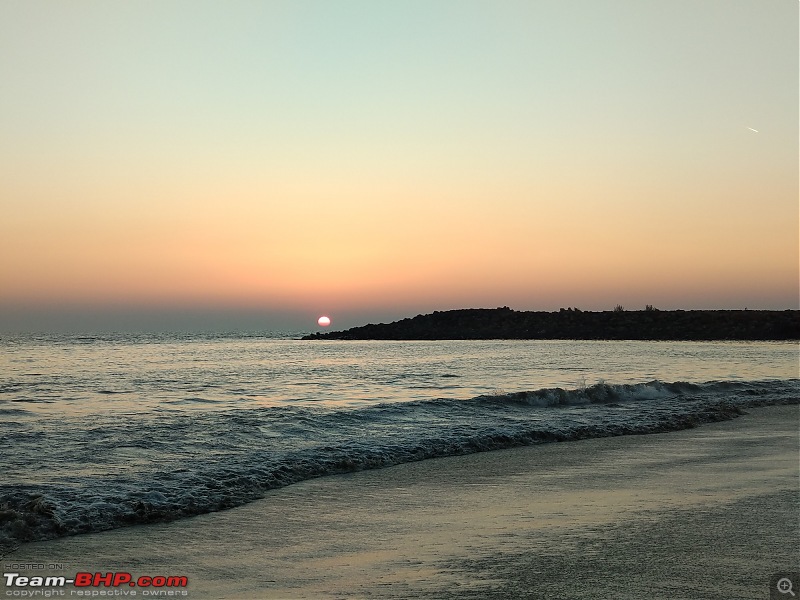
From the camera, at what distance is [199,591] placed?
5445 mm

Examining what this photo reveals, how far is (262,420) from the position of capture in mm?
15648

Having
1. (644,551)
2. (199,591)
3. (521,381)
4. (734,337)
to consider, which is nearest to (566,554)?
(644,551)

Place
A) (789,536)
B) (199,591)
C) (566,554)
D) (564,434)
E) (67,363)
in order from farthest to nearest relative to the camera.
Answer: (67,363), (564,434), (789,536), (566,554), (199,591)

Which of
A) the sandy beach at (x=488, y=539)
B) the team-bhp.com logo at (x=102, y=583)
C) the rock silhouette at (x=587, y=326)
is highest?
the rock silhouette at (x=587, y=326)

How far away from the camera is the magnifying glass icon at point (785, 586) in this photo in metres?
5.07

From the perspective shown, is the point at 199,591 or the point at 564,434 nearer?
the point at 199,591

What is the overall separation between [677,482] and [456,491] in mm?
2830

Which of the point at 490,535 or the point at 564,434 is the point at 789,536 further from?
the point at 564,434
